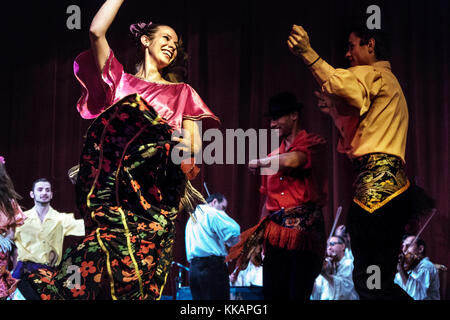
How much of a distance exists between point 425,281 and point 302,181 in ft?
8.57

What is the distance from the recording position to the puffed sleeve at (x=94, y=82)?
Answer: 7.88 ft

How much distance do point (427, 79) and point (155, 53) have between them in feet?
11.0

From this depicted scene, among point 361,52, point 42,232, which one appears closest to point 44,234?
point 42,232

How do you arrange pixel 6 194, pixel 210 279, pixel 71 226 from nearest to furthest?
1. pixel 6 194
2. pixel 210 279
3. pixel 71 226

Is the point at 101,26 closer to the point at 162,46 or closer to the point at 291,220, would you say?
the point at 162,46

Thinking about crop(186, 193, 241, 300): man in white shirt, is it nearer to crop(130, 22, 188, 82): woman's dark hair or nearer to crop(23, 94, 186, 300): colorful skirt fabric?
crop(130, 22, 188, 82): woman's dark hair

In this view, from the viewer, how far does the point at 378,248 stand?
7.64ft

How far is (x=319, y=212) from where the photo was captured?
2.88 meters

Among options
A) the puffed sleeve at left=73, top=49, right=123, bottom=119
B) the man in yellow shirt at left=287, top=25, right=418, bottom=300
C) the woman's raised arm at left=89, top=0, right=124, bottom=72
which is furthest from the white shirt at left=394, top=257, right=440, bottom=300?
the woman's raised arm at left=89, top=0, right=124, bottom=72

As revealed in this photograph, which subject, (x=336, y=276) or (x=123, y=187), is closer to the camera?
(x=123, y=187)

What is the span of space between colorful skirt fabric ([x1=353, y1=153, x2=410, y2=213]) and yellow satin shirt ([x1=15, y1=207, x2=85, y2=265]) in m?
3.99

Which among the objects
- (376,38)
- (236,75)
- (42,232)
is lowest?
(42,232)

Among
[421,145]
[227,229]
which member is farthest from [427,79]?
[227,229]

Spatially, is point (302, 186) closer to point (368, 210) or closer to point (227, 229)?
point (368, 210)
